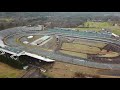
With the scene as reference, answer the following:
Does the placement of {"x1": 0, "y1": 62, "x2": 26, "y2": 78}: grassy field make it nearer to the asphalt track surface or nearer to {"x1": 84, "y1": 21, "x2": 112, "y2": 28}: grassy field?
the asphalt track surface

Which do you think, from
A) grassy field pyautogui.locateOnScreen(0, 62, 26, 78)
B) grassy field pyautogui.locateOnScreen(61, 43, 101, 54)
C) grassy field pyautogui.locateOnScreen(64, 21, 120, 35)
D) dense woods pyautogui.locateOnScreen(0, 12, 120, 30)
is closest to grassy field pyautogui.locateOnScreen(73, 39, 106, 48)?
grassy field pyautogui.locateOnScreen(61, 43, 101, 54)

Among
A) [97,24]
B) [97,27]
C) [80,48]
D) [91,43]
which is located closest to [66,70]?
[80,48]

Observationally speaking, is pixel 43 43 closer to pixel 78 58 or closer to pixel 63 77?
pixel 78 58

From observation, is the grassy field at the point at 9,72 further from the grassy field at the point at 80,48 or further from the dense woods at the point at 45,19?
the dense woods at the point at 45,19

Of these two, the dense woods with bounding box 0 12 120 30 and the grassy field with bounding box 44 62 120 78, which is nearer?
the grassy field with bounding box 44 62 120 78

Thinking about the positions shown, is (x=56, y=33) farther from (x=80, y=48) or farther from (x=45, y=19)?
(x=80, y=48)

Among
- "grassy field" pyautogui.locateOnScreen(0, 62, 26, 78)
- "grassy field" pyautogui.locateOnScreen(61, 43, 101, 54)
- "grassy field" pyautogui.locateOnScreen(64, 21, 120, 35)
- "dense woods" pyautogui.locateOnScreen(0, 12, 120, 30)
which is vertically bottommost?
"grassy field" pyautogui.locateOnScreen(0, 62, 26, 78)
